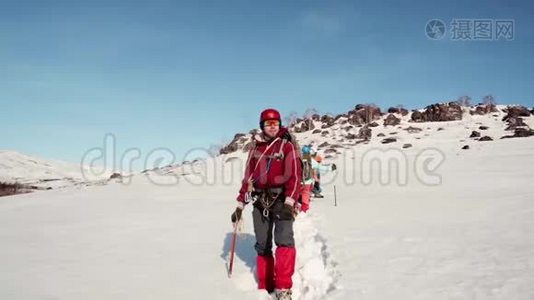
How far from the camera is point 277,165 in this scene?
539 cm

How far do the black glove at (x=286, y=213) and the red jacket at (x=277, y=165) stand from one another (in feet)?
0.40

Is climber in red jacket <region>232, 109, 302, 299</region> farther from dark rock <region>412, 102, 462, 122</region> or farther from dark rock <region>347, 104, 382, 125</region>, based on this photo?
dark rock <region>347, 104, 382, 125</region>

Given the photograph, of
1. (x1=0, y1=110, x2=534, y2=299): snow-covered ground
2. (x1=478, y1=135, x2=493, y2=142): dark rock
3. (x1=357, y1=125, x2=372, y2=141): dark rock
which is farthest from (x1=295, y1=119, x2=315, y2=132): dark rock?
(x1=0, y1=110, x2=534, y2=299): snow-covered ground

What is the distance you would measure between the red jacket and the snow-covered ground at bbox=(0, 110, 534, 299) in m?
1.32

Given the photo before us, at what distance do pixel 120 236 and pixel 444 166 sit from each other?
19.3 meters

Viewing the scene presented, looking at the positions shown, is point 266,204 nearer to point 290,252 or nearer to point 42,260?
point 290,252

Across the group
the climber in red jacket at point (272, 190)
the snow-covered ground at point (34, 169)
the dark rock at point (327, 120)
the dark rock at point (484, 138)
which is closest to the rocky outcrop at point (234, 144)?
the dark rock at point (327, 120)

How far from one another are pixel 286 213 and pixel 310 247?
238 centimetres

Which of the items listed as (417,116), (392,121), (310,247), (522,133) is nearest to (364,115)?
(392,121)

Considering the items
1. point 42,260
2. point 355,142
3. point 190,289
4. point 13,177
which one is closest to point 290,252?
point 190,289

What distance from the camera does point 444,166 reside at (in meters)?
23.3

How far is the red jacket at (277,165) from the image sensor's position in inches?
207

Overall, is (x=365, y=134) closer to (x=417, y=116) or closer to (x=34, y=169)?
(x=417, y=116)

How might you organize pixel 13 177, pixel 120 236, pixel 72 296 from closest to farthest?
pixel 72 296, pixel 120 236, pixel 13 177
